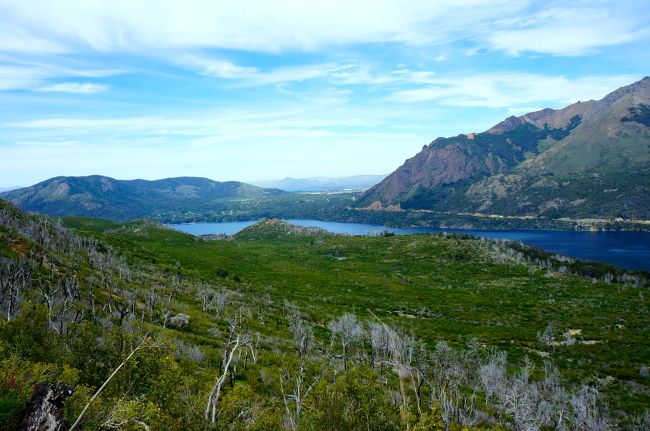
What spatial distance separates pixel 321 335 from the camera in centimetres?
5775

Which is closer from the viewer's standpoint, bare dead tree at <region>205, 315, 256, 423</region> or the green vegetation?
bare dead tree at <region>205, 315, 256, 423</region>

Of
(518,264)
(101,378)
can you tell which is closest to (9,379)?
(101,378)

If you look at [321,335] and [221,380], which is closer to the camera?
[221,380]

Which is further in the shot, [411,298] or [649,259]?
[649,259]

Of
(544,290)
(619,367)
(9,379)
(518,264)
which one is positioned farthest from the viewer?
(518,264)

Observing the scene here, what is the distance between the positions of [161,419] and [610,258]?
238m

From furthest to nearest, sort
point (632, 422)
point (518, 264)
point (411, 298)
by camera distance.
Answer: point (518, 264), point (411, 298), point (632, 422)

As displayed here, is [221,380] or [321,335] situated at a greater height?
[221,380]

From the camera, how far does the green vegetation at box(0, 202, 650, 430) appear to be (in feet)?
45.8

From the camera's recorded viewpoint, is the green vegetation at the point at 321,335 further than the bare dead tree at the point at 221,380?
Yes

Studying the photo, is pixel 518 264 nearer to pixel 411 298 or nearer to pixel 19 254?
pixel 411 298

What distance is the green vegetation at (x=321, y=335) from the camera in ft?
45.8

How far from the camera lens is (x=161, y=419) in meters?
12.6

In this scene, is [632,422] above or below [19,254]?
below
